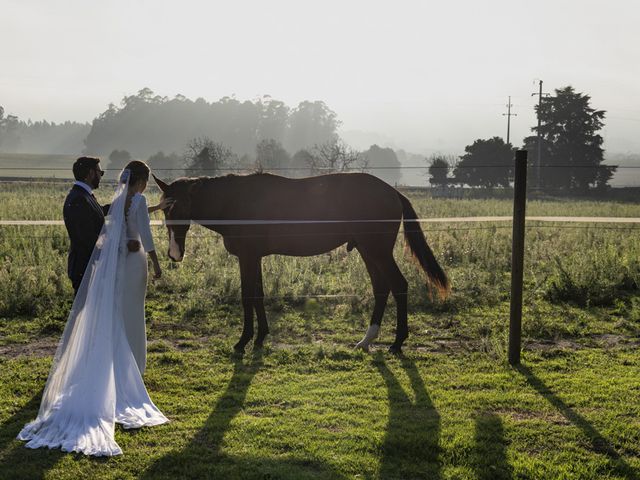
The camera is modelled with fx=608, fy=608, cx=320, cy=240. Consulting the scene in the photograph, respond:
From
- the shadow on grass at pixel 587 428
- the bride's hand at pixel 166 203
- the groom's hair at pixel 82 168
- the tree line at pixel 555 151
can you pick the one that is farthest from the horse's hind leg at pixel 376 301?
the tree line at pixel 555 151

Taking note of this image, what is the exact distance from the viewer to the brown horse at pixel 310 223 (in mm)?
6980

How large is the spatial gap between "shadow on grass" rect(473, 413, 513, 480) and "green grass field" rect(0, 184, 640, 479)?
2 cm

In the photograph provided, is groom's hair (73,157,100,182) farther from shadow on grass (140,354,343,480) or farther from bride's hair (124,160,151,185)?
shadow on grass (140,354,343,480)

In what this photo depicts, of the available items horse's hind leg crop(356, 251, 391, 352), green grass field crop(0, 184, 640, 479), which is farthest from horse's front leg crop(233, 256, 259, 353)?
horse's hind leg crop(356, 251, 391, 352)

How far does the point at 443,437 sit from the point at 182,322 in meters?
4.51

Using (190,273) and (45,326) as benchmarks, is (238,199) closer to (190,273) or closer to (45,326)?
(45,326)

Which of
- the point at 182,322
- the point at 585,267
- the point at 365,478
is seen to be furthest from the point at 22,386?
the point at 585,267

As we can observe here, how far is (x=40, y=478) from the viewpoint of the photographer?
383 cm

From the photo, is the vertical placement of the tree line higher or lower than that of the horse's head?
higher

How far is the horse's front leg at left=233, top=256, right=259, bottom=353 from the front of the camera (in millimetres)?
6945

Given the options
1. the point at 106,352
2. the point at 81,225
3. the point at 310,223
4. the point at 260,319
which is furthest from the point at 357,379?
the point at 81,225

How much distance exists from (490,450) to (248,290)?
3.50m

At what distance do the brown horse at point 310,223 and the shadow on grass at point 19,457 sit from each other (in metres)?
2.68

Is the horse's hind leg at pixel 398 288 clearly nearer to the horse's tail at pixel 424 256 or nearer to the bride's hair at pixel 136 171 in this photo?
the horse's tail at pixel 424 256
